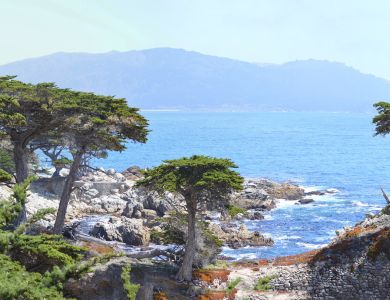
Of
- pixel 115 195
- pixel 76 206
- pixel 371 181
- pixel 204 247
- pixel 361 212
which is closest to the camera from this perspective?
pixel 204 247

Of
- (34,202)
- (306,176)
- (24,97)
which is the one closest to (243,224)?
(34,202)

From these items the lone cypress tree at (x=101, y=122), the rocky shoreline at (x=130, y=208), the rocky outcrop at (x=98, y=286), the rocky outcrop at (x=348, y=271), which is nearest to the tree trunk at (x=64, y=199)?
the lone cypress tree at (x=101, y=122)

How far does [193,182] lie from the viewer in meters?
25.0

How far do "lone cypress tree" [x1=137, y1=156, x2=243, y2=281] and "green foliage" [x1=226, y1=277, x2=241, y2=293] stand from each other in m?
2.02

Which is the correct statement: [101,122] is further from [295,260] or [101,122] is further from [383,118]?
[383,118]

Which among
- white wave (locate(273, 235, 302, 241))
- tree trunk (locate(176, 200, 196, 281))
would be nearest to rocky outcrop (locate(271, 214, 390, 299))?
tree trunk (locate(176, 200, 196, 281))

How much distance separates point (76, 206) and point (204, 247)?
91.1 feet

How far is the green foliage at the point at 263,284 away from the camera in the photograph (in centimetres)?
2616

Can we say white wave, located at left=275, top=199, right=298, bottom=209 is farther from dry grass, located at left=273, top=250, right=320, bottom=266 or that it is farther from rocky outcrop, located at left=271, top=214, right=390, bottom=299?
rocky outcrop, located at left=271, top=214, right=390, bottom=299

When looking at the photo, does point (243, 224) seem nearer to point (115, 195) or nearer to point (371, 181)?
point (115, 195)

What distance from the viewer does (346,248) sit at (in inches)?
1068

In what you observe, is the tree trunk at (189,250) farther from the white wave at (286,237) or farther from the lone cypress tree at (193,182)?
the white wave at (286,237)

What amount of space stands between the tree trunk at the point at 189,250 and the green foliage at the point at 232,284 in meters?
2.00

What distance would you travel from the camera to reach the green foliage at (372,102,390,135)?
26.7m
